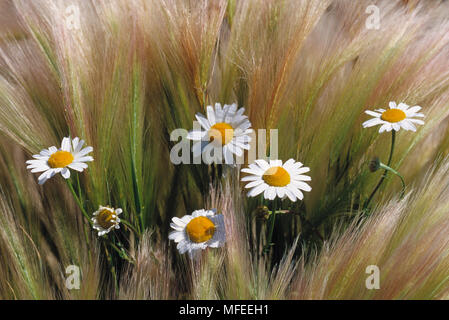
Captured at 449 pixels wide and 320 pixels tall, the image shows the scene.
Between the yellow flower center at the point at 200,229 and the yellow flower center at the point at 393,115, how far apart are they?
1.28 feet

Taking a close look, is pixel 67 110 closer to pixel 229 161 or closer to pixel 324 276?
pixel 229 161

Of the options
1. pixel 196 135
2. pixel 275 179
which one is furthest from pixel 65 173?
pixel 275 179

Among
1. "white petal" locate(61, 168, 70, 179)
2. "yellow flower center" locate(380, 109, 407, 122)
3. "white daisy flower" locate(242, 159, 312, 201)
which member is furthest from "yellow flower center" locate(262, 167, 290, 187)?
"white petal" locate(61, 168, 70, 179)

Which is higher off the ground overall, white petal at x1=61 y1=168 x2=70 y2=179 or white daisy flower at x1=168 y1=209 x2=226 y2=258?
white petal at x1=61 y1=168 x2=70 y2=179

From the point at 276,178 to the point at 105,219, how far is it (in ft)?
1.06

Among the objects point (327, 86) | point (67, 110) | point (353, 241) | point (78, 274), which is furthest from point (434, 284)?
point (67, 110)

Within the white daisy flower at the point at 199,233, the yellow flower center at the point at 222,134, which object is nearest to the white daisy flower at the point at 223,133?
the yellow flower center at the point at 222,134

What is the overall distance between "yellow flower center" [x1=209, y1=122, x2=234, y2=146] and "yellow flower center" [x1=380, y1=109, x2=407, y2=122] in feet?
0.98

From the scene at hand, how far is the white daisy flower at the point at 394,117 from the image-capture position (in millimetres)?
885

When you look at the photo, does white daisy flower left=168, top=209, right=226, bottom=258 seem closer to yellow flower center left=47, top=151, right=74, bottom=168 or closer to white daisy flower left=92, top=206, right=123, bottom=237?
white daisy flower left=92, top=206, right=123, bottom=237

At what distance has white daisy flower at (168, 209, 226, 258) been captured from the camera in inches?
32.2

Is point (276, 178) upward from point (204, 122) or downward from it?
downward

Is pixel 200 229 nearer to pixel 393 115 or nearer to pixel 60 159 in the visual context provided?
pixel 60 159

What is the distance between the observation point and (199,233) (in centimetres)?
82
